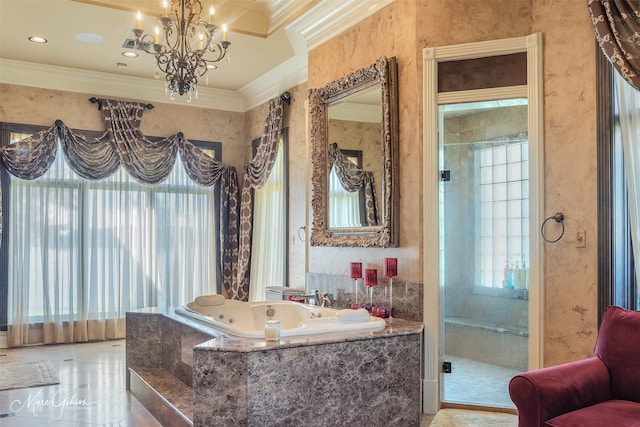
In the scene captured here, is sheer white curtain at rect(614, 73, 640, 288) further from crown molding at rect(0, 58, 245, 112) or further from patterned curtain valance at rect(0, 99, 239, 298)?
crown molding at rect(0, 58, 245, 112)

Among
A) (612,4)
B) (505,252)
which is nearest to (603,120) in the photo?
(612,4)

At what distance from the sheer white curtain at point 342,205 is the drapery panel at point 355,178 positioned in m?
0.05

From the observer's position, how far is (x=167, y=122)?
270 inches

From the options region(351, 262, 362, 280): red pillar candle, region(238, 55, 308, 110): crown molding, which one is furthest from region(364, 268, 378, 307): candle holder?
region(238, 55, 308, 110): crown molding

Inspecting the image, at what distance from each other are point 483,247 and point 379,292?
2.71ft

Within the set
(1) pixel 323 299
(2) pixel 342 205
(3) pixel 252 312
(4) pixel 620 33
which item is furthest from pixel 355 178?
(4) pixel 620 33

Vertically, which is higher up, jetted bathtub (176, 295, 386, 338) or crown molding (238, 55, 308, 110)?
crown molding (238, 55, 308, 110)

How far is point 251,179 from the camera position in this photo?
6766mm

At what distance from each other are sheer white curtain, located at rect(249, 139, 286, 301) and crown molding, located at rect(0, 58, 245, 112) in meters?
1.39

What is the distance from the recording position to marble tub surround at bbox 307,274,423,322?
3773mm

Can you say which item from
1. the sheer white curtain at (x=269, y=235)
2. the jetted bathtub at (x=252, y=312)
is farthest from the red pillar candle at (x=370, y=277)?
the sheer white curtain at (x=269, y=235)

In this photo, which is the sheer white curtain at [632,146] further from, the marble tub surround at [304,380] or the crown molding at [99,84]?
the crown molding at [99,84]

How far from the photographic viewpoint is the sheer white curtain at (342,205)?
14.5 feet

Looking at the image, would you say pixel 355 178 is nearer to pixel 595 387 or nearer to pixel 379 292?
pixel 379 292
